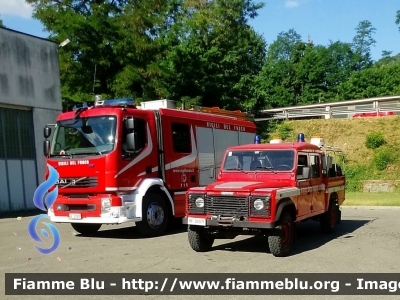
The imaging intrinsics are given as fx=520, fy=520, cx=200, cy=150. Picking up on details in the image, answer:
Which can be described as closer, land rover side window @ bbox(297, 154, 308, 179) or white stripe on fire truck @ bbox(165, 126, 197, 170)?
land rover side window @ bbox(297, 154, 308, 179)

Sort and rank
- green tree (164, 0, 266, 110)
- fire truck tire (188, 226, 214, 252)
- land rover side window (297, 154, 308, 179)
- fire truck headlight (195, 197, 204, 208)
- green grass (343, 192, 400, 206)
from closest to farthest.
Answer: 1. fire truck headlight (195, 197, 204, 208)
2. fire truck tire (188, 226, 214, 252)
3. land rover side window (297, 154, 308, 179)
4. green grass (343, 192, 400, 206)
5. green tree (164, 0, 266, 110)

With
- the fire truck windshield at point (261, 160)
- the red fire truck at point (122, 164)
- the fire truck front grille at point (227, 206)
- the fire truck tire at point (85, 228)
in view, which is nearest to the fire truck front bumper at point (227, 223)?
the fire truck front grille at point (227, 206)

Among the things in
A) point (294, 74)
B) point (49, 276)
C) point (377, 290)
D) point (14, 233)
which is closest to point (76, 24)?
point (14, 233)

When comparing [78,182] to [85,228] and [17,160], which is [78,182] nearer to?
[85,228]

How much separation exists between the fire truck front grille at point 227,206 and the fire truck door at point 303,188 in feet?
4.81

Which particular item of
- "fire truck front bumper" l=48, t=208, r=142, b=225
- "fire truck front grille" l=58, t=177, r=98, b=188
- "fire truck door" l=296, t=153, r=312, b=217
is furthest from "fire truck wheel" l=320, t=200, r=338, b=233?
"fire truck front grille" l=58, t=177, r=98, b=188

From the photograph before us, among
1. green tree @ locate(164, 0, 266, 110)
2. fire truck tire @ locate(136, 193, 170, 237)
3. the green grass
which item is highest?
green tree @ locate(164, 0, 266, 110)

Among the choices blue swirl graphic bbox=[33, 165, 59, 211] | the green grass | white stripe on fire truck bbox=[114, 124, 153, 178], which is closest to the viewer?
white stripe on fire truck bbox=[114, 124, 153, 178]

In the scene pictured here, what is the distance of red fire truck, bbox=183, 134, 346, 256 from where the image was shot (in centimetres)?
898

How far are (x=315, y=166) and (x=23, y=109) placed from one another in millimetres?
14200

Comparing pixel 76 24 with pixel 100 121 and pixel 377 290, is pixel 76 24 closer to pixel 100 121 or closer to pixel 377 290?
pixel 100 121

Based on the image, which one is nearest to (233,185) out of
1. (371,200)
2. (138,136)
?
(138,136)

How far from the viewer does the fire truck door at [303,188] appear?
33.3 feet

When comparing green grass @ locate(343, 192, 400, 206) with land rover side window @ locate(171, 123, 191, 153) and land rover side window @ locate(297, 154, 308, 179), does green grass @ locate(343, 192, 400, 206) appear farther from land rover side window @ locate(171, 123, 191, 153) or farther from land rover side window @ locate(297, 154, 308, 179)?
land rover side window @ locate(297, 154, 308, 179)
